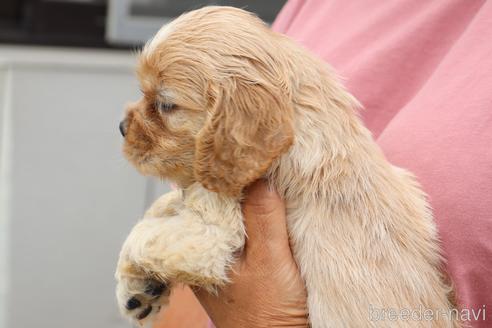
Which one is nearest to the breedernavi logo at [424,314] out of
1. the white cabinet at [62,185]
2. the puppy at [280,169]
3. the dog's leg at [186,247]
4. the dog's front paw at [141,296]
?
the puppy at [280,169]

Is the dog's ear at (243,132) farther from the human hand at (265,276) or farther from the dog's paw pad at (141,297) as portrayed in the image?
the dog's paw pad at (141,297)

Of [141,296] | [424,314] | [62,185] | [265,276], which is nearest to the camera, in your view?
[424,314]

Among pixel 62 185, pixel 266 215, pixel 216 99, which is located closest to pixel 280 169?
pixel 266 215

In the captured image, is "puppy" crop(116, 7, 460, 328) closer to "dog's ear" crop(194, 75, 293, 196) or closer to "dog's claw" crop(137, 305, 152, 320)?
"dog's ear" crop(194, 75, 293, 196)

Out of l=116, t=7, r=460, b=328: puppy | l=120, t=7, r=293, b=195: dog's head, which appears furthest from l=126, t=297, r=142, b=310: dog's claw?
l=120, t=7, r=293, b=195: dog's head

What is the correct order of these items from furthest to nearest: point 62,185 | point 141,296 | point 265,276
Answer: point 62,185 < point 141,296 < point 265,276

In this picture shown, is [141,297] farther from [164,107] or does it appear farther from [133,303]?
[164,107]

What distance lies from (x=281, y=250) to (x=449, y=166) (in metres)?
0.41

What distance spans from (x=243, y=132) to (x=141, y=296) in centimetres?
50

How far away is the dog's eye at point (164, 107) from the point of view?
1.60 metres

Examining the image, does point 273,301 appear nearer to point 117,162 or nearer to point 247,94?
point 247,94

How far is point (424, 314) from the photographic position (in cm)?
154

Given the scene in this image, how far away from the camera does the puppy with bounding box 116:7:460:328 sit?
1.54 metres

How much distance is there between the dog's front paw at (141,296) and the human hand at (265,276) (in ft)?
0.54
